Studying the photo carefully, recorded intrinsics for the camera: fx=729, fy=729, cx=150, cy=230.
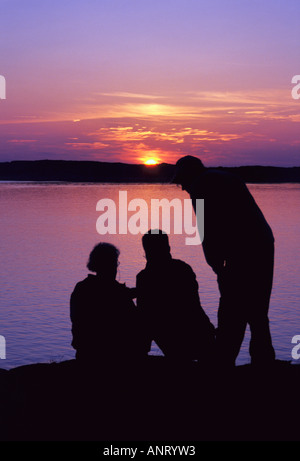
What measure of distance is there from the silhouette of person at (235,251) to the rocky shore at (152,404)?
266 mm

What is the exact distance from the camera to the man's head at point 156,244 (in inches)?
212

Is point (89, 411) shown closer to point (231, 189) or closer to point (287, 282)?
point (231, 189)

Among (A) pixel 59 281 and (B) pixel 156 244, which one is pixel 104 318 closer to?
(B) pixel 156 244

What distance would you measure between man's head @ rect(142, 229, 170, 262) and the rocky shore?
782 millimetres

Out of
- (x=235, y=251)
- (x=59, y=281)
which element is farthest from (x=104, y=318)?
(x=59, y=281)

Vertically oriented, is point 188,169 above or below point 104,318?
above

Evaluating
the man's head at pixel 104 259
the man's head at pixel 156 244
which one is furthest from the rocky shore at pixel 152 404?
the man's head at pixel 156 244

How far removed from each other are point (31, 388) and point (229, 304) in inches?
67.2

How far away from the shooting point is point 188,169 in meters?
5.49

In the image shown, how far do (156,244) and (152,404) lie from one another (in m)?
1.16

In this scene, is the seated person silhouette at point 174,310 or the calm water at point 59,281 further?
the calm water at point 59,281

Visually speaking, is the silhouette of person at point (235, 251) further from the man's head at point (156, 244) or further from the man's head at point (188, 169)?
the man's head at point (156, 244)

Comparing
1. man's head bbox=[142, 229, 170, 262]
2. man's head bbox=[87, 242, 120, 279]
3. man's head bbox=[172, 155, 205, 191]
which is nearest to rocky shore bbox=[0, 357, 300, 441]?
man's head bbox=[87, 242, 120, 279]
